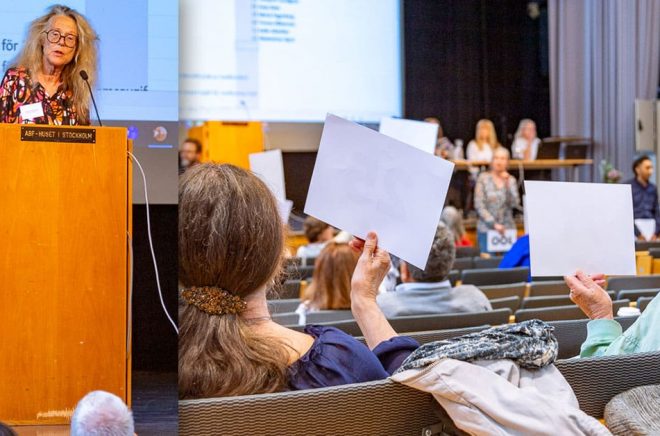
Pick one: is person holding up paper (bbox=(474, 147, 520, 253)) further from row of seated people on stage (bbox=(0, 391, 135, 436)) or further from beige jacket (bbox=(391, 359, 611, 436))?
row of seated people on stage (bbox=(0, 391, 135, 436))

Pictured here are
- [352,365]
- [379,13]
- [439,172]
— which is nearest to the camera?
[352,365]

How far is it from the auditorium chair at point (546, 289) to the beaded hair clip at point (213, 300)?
2720 millimetres

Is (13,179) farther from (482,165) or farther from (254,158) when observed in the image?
(482,165)

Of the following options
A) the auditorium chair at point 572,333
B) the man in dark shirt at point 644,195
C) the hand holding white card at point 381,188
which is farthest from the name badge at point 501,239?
the hand holding white card at point 381,188

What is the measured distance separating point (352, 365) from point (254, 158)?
347 centimetres

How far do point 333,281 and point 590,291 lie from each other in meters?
1.69

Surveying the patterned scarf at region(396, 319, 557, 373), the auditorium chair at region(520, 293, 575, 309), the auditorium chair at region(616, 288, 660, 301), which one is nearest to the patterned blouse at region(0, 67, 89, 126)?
the patterned scarf at region(396, 319, 557, 373)

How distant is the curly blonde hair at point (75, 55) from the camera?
1.37 metres

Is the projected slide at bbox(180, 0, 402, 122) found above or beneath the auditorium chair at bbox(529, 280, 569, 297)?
above

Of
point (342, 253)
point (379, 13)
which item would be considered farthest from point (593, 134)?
point (342, 253)

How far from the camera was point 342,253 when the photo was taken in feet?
11.6

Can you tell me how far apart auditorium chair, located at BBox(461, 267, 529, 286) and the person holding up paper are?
9.37 ft

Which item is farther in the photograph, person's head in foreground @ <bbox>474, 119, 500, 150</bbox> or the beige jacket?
person's head in foreground @ <bbox>474, 119, 500, 150</bbox>

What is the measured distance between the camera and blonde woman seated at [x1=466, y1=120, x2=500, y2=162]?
9.86 metres
